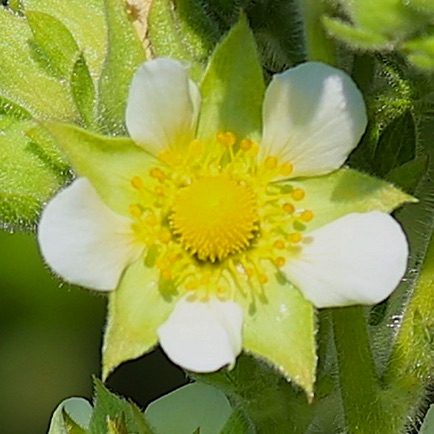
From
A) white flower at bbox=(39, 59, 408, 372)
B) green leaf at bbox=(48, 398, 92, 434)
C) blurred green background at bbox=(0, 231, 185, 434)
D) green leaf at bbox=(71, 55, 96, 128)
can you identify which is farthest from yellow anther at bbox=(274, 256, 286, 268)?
blurred green background at bbox=(0, 231, 185, 434)

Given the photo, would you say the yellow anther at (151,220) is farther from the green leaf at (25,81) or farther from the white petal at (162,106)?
the green leaf at (25,81)

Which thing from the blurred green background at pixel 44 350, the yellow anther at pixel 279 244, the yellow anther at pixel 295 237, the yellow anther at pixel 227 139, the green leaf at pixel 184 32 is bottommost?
the blurred green background at pixel 44 350

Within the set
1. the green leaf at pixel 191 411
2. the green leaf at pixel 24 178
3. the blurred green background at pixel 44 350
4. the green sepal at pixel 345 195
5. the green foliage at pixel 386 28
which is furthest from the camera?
the blurred green background at pixel 44 350

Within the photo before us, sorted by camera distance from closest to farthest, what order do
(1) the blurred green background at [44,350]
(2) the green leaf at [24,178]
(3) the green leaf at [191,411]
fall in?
(2) the green leaf at [24,178], (3) the green leaf at [191,411], (1) the blurred green background at [44,350]

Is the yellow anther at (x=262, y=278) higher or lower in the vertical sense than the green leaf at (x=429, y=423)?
higher

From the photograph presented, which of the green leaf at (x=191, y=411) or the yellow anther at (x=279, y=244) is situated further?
the green leaf at (x=191, y=411)

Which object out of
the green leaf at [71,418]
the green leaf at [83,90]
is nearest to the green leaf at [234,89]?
the green leaf at [83,90]

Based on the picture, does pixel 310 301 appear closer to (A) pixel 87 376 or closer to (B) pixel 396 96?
(B) pixel 396 96
